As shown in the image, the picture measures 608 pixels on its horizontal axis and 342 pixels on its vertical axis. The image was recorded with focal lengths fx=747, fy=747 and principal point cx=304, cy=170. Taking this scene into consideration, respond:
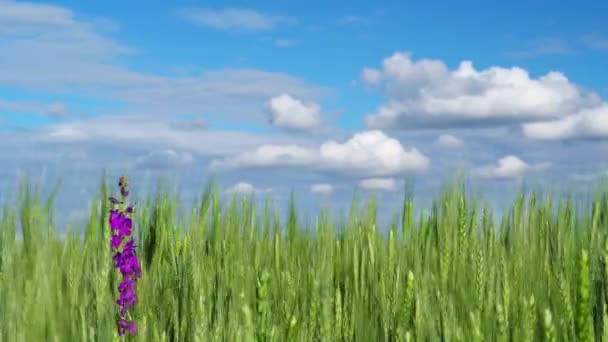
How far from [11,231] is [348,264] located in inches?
55.3

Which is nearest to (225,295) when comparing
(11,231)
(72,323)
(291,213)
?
(72,323)

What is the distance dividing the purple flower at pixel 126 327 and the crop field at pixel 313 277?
1.7 inches

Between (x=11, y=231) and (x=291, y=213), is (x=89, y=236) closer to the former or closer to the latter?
(x=11, y=231)

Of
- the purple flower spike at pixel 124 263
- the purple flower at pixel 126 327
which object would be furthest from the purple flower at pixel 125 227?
the purple flower at pixel 126 327

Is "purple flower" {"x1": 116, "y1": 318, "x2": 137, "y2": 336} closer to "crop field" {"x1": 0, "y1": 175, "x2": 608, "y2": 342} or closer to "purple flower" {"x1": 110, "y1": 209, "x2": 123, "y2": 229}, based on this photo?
"crop field" {"x1": 0, "y1": 175, "x2": 608, "y2": 342}

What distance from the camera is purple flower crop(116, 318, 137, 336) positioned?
2545 mm

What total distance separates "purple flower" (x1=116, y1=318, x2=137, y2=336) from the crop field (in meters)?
0.04

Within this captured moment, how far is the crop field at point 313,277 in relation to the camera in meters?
2.12

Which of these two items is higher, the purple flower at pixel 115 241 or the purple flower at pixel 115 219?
the purple flower at pixel 115 219

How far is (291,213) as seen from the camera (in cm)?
400

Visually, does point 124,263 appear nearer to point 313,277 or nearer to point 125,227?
point 125,227

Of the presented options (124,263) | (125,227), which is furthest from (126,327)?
(125,227)

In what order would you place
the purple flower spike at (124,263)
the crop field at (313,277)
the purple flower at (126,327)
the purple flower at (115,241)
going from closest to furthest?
the crop field at (313,277), the purple flower at (126,327), the purple flower spike at (124,263), the purple flower at (115,241)

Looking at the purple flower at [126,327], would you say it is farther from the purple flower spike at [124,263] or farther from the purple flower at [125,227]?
the purple flower at [125,227]
